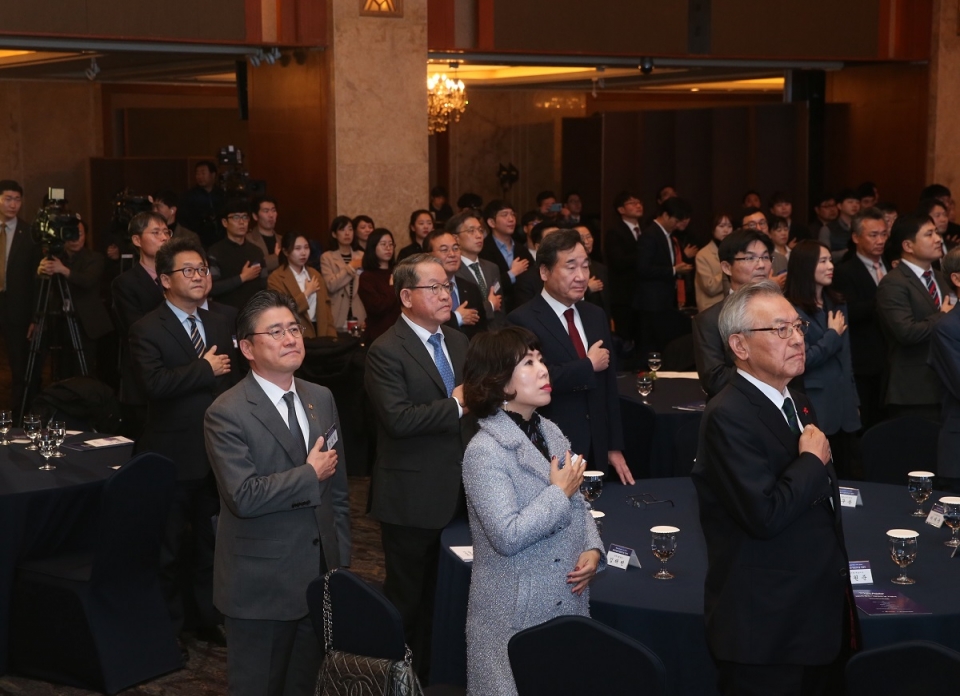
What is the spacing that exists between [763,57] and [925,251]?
215 inches

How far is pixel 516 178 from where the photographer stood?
60.7 feet

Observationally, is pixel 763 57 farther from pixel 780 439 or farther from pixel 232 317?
pixel 780 439

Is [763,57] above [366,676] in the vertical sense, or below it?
above

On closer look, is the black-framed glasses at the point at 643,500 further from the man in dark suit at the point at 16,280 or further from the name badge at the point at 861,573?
the man in dark suit at the point at 16,280

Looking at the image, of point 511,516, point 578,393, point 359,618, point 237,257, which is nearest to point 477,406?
point 511,516

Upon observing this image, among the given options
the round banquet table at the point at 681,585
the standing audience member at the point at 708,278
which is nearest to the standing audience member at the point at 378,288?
the standing audience member at the point at 708,278

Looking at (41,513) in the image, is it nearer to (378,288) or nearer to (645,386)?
(645,386)

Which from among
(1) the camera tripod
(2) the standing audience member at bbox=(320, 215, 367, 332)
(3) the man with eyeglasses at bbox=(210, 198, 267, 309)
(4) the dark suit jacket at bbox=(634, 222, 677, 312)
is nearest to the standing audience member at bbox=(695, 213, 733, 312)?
(4) the dark suit jacket at bbox=(634, 222, 677, 312)

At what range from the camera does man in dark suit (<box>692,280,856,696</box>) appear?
3.02m

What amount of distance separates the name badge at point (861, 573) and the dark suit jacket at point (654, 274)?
6.90m

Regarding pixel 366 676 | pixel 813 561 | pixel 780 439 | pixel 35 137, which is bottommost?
pixel 366 676

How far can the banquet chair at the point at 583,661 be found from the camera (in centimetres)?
278

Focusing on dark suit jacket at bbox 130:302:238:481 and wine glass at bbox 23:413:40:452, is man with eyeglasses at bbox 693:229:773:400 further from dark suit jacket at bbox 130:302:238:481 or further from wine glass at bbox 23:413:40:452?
wine glass at bbox 23:413:40:452

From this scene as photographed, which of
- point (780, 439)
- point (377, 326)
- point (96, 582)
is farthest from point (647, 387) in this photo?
point (780, 439)
